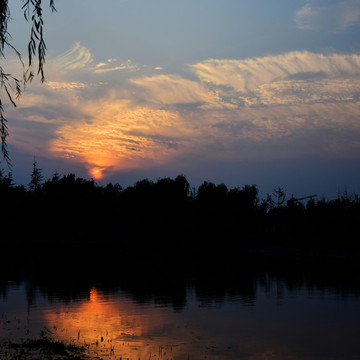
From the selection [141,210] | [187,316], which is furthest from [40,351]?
[141,210]

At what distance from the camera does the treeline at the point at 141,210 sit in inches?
3167

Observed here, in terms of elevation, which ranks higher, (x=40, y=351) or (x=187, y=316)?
(x=40, y=351)

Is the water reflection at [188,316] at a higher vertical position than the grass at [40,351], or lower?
lower

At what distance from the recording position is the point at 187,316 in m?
15.4

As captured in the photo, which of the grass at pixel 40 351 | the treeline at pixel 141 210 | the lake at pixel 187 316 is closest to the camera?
the grass at pixel 40 351

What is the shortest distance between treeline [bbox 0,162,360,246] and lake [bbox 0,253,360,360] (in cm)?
4971

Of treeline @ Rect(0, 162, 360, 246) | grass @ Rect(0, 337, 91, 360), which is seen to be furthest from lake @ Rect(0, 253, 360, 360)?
treeline @ Rect(0, 162, 360, 246)

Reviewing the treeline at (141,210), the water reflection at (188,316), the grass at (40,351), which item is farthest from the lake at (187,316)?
the treeline at (141,210)

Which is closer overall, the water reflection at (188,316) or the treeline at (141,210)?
the water reflection at (188,316)

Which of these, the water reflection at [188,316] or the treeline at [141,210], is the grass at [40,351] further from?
the treeline at [141,210]

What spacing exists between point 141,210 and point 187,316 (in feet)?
239

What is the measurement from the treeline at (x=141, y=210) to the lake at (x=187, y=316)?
49.7m

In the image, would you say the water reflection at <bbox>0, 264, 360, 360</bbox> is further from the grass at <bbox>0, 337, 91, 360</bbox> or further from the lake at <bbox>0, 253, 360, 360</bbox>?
the grass at <bbox>0, 337, 91, 360</bbox>

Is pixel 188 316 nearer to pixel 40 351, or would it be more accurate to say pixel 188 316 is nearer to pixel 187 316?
pixel 187 316
